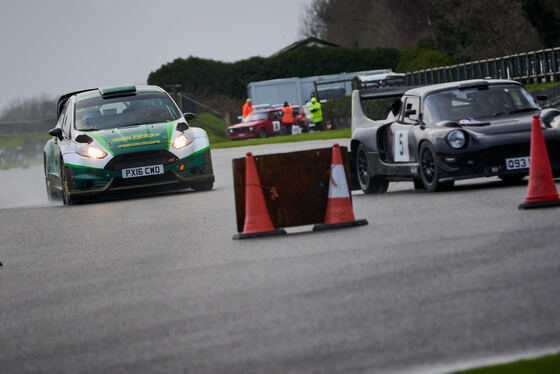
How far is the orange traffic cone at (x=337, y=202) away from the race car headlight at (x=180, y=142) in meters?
6.92

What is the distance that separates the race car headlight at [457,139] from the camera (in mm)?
13530

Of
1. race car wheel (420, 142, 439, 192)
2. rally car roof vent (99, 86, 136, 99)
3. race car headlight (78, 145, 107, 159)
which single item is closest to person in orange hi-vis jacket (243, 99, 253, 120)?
rally car roof vent (99, 86, 136, 99)

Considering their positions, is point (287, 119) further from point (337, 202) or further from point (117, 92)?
point (337, 202)

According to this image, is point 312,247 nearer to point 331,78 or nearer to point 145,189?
point 145,189

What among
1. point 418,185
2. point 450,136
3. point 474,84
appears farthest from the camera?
point 418,185

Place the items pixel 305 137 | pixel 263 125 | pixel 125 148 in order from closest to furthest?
1. pixel 125 148
2. pixel 305 137
3. pixel 263 125

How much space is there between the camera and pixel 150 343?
241 inches

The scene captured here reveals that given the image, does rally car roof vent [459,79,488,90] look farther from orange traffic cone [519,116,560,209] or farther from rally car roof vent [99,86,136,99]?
rally car roof vent [99,86,136,99]

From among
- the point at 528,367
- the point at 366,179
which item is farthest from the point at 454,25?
the point at 528,367

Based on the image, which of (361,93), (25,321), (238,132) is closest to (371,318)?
(25,321)

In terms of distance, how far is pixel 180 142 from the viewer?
17609 mm

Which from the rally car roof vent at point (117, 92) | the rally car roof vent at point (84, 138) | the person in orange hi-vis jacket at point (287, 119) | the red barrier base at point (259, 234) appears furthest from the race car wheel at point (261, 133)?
the red barrier base at point (259, 234)

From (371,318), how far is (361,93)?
9.53 meters

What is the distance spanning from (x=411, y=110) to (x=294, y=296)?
7736 mm
